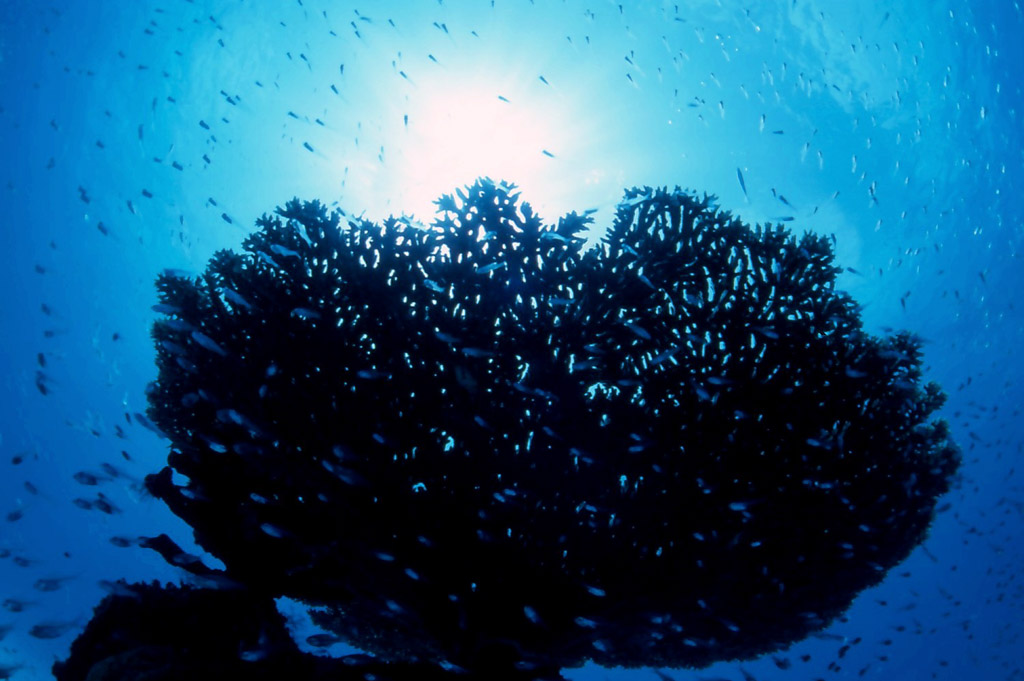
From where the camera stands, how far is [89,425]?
141 feet

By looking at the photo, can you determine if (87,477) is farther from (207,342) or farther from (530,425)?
(530,425)

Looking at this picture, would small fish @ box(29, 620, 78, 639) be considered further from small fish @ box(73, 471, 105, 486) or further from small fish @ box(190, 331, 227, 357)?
small fish @ box(190, 331, 227, 357)

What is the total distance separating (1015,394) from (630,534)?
43.3 metres

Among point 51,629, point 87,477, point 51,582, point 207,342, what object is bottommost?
point 51,629

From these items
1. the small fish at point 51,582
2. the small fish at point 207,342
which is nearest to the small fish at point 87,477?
the small fish at point 51,582

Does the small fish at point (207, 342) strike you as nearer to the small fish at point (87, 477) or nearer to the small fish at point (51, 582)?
the small fish at point (87, 477)

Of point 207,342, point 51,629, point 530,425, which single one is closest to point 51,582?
point 51,629

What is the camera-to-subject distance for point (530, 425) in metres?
5.54

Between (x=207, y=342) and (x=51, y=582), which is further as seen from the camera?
(x=51, y=582)

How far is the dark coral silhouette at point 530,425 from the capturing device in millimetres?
5438

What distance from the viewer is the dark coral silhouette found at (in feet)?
17.8

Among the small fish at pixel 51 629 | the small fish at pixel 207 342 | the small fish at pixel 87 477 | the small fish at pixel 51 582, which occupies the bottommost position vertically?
the small fish at pixel 51 629

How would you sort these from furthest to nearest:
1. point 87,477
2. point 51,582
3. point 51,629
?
point 51,582, point 87,477, point 51,629

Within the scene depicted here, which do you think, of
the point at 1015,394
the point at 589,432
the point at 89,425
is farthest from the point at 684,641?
the point at 89,425
